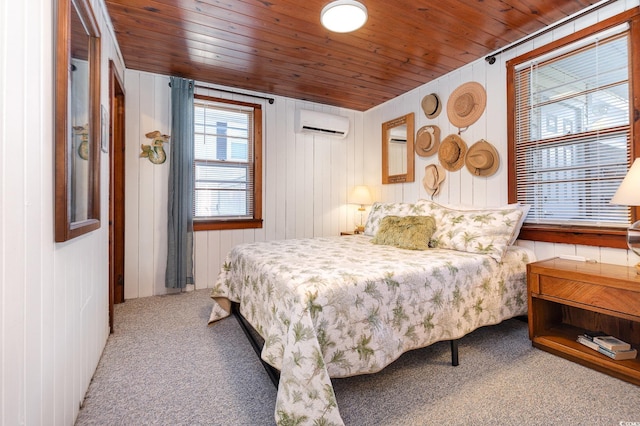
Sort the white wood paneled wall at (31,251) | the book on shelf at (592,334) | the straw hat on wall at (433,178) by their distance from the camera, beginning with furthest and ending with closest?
the straw hat on wall at (433,178) < the book on shelf at (592,334) < the white wood paneled wall at (31,251)

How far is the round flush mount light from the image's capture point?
6.76ft

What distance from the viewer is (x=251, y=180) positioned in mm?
3826

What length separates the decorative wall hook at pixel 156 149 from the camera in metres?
3.24

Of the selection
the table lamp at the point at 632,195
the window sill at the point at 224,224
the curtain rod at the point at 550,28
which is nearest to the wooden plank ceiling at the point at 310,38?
the curtain rod at the point at 550,28

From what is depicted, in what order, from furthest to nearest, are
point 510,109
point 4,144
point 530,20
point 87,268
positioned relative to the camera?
point 510,109 < point 530,20 < point 87,268 < point 4,144

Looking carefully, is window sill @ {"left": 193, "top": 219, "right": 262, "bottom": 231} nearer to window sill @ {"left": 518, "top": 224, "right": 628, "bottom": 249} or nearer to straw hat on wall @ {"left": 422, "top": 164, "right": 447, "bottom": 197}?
straw hat on wall @ {"left": 422, "top": 164, "right": 447, "bottom": 197}

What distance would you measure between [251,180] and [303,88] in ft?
4.23

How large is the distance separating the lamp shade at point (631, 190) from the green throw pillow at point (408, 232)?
116cm

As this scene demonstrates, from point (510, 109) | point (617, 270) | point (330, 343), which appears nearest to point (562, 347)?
point (617, 270)

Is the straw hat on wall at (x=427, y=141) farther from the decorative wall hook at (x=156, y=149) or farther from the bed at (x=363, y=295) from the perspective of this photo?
the decorative wall hook at (x=156, y=149)

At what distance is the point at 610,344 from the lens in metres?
1.82

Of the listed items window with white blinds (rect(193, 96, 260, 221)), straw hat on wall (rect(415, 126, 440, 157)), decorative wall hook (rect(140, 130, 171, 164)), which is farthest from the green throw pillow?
decorative wall hook (rect(140, 130, 171, 164))

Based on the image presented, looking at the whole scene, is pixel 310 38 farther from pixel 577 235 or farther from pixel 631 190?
pixel 577 235

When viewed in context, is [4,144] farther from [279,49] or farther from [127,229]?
[127,229]
